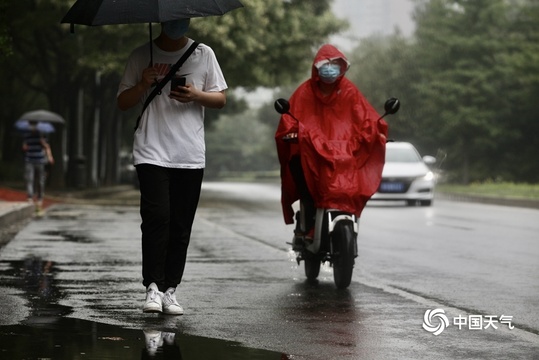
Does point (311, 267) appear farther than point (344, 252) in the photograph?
Yes

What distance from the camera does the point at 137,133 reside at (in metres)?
7.93

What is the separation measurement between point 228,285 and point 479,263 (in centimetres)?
365

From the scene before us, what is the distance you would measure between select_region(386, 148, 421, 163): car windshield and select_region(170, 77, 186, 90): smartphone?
Result: 22.2 metres

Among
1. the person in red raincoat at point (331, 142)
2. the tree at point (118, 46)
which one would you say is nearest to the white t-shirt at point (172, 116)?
the person in red raincoat at point (331, 142)

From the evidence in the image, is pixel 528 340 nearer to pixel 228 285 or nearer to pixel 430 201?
pixel 228 285

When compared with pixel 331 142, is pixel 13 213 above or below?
below

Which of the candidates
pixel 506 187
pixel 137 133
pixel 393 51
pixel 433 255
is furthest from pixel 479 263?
pixel 393 51

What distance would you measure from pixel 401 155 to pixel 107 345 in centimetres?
2388

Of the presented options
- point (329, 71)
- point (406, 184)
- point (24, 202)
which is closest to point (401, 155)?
point (406, 184)

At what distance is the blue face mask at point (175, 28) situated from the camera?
776cm

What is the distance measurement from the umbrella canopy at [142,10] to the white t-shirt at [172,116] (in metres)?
0.28

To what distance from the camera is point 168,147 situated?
7.83 meters

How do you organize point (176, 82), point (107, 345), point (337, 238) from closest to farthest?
point (107, 345)
point (176, 82)
point (337, 238)

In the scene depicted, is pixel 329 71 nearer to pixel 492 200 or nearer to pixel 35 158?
pixel 35 158
